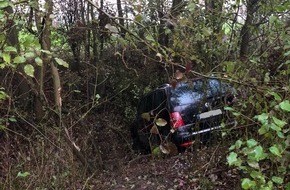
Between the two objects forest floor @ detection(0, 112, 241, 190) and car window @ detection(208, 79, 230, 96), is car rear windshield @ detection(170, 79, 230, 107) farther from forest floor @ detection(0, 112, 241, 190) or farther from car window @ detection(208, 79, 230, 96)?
forest floor @ detection(0, 112, 241, 190)

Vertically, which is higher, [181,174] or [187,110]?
[187,110]

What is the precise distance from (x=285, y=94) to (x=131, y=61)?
9.12 meters

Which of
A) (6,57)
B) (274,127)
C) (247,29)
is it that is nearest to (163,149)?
(274,127)

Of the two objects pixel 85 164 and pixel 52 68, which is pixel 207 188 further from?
pixel 52 68

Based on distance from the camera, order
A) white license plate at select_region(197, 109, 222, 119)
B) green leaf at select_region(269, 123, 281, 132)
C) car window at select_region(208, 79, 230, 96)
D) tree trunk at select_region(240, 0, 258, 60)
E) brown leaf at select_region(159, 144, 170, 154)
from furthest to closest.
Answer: tree trunk at select_region(240, 0, 258, 60), white license plate at select_region(197, 109, 222, 119), car window at select_region(208, 79, 230, 96), brown leaf at select_region(159, 144, 170, 154), green leaf at select_region(269, 123, 281, 132)

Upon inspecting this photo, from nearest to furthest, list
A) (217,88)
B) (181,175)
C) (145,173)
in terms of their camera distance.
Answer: (217,88) → (181,175) → (145,173)

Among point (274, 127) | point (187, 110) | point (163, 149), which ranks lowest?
point (187, 110)

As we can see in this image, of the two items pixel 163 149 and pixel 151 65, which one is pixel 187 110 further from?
pixel 151 65

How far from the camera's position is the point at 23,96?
35.3 ft

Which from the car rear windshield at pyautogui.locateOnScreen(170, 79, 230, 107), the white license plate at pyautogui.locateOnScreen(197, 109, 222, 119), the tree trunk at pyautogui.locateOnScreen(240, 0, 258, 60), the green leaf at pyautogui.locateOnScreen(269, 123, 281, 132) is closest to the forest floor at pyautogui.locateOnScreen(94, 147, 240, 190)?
the white license plate at pyautogui.locateOnScreen(197, 109, 222, 119)

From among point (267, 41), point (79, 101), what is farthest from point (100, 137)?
point (267, 41)

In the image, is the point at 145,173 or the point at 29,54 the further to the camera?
the point at 145,173

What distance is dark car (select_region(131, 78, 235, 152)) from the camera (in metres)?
5.98

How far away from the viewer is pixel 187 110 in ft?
25.2
